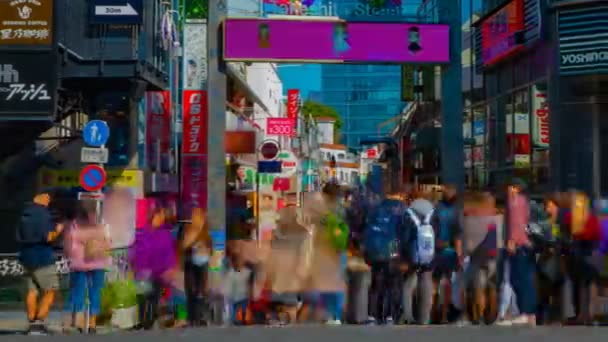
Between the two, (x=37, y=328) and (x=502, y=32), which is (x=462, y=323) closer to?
(x=37, y=328)

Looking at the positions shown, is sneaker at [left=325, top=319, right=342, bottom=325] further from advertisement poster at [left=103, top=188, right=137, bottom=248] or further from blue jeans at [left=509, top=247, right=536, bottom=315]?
advertisement poster at [left=103, top=188, right=137, bottom=248]

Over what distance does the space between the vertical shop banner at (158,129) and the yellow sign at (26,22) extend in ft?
24.1

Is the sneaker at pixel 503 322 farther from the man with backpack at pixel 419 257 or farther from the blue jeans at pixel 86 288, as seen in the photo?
the blue jeans at pixel 86 288

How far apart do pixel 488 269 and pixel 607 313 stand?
1884 millimetres

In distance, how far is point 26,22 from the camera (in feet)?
67.5

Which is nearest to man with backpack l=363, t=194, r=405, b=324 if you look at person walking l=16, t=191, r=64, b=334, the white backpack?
the white backpack

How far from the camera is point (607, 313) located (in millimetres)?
13891

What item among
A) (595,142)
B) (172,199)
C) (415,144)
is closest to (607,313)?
(595,142)

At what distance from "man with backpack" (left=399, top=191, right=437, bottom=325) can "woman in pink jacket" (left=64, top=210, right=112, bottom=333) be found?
412 cm

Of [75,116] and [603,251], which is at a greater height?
[75,116]

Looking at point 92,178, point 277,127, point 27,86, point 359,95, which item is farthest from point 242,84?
point 359,95

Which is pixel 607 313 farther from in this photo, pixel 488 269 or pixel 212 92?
pixel 212 92

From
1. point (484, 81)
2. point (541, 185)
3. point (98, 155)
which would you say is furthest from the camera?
point (484, 81)

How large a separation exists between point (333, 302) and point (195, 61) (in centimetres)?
1311
